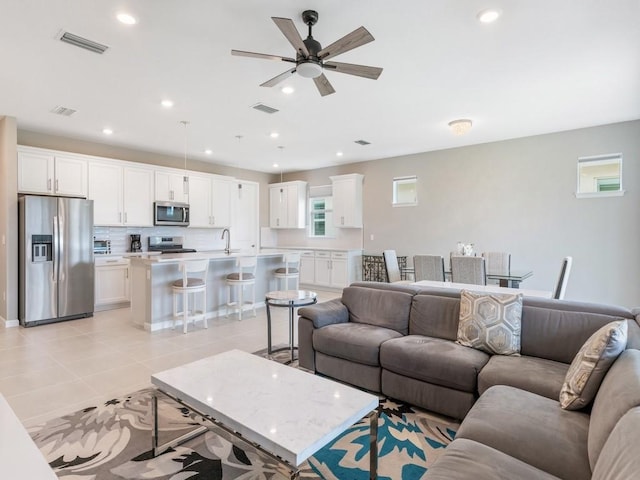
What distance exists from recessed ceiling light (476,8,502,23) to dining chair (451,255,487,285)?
8.74 feet

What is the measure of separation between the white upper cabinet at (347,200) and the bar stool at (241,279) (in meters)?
2.82

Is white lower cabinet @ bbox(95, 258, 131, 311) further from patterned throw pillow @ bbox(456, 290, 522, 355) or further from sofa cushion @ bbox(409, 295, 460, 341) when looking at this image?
patterned throw pillow @ bbox(456, 290, 522, 355)

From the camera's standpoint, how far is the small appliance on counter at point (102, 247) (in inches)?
238

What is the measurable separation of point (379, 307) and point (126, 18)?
3.07 m

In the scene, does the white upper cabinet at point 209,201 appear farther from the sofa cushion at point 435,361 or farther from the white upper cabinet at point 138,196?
the sofa cushion at point 435,361

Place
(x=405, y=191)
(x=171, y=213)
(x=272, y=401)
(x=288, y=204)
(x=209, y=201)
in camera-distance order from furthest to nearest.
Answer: (x=288, y=204) < (x=209, y=201) < (x=405, y=191) < (x=171, y=213) < (x=272, y=401)

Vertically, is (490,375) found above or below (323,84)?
below

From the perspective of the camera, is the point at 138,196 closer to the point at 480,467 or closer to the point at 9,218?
the point at 9,218

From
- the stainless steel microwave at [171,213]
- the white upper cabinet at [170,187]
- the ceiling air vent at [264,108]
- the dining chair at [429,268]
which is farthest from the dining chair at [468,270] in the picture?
the white upper cabinet at [170,187]

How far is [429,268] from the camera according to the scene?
15.9 feet

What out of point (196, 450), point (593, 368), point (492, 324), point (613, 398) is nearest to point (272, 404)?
point (196, 450)

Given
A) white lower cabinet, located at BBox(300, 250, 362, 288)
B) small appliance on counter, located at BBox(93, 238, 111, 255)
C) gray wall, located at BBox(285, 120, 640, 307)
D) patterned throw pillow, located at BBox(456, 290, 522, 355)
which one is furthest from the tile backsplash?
patterned throw pillow, located at BBox(456, 290, 522, 355)

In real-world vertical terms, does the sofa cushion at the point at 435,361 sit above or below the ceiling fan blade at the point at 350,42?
below

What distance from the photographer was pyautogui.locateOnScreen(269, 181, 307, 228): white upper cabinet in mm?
8609
